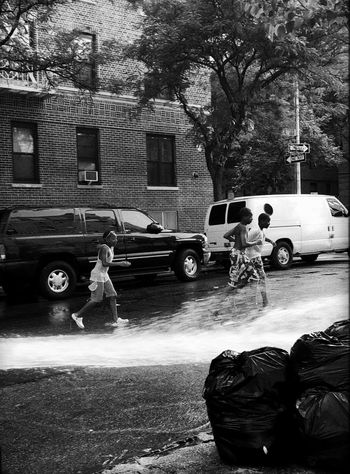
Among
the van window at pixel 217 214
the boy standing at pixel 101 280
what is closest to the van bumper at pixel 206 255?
the van window at pixel 217 214

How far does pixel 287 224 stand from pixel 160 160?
6.91 metres

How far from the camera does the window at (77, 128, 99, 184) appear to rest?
19422 mm

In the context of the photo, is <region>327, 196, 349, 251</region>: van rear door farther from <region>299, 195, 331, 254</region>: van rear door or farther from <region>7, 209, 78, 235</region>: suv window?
<region>7, 209, 78, 235</region>: suv window

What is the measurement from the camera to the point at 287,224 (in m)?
16.4

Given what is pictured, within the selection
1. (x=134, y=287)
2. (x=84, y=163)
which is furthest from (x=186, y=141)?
(x=134, y=287)

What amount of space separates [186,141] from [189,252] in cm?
885

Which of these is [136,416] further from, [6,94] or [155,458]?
[6,94]

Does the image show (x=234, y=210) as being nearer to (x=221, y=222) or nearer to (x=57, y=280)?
(x=221, y=222)

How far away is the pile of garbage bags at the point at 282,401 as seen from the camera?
3.02 metres

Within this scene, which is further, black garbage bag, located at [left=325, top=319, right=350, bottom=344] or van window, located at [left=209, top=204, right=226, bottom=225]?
van window, located at [left=209, top=204, right=226, bottom=225]

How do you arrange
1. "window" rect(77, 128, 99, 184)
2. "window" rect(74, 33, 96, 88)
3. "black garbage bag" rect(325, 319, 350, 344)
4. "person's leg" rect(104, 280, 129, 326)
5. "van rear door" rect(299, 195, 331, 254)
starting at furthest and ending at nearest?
"window" rect(77, 128, 99, 184), "van rear door" rect(299, 195, 331, 254), "window" rect(74, 33, 96, 88), "person's leg" rect(104, 280, 129, 326), "black garbage bag" rect(325, 319, 350, 344)

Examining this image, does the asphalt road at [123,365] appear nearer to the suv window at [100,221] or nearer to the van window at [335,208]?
the suv window at [100,221]

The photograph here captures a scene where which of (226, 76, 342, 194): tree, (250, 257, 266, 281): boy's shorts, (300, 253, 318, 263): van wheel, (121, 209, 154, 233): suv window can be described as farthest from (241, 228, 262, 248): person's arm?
(226, 76, 342, 194): tree

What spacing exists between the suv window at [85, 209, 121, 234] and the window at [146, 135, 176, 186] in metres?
8.30
